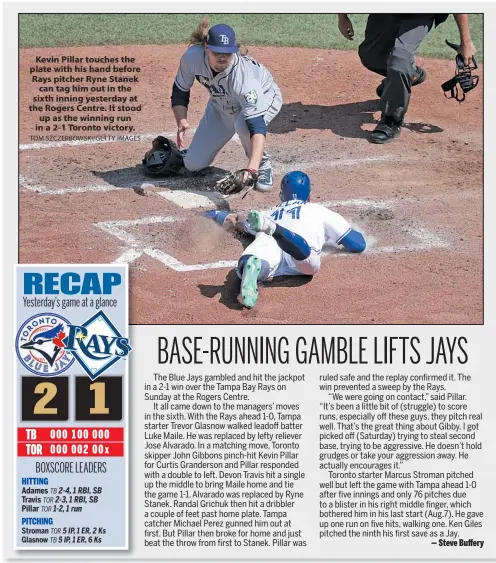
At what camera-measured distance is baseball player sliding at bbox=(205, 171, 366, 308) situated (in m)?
7.71

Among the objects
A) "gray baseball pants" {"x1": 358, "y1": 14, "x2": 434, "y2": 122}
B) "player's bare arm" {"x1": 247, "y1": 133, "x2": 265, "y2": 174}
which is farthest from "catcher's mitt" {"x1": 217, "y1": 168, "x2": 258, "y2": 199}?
"gray baseball pants" {"x1": 358, "y1": 14, "x2": 434, "y2": 122}

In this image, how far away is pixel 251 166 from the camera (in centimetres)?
875

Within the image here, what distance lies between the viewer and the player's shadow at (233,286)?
7.82m

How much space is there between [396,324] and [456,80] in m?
4.99

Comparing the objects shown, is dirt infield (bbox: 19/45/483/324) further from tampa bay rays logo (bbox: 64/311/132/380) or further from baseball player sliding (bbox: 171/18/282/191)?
tampa bay rays logo (bbox: 64/311/132/380)

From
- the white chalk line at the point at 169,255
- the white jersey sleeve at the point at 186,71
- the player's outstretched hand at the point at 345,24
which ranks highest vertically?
the player's outstretched hand at the point at 345,24

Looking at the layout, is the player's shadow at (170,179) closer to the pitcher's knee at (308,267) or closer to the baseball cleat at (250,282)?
the pitcher's knee at (308,267)

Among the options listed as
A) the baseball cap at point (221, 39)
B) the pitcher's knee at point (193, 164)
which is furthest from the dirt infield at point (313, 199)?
the baseball cap at point (221, 39)

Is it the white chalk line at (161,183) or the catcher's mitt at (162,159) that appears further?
the catcher's mitt at (162,159)

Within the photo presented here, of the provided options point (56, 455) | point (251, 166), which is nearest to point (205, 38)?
point (251, 166)

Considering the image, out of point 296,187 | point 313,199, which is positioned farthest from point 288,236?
point 313,199

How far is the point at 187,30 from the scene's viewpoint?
554 inches

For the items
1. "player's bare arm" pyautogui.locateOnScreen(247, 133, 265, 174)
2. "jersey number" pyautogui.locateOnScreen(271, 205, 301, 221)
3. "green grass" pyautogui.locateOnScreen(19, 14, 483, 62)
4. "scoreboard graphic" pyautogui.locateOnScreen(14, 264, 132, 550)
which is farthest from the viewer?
"green grass" pyautogui.locateOnScreen(19, 14, 483, 62)

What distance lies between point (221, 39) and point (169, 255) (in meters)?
1.85
